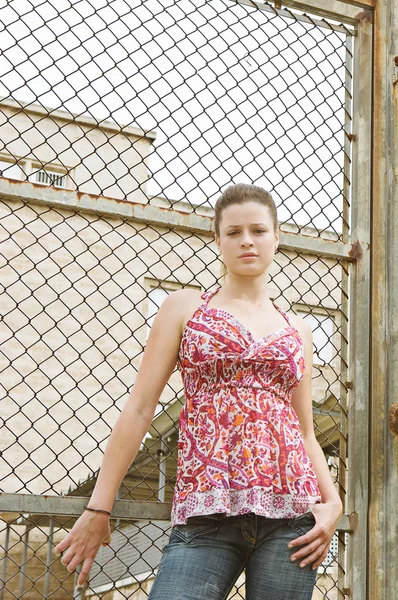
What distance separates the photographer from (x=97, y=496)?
223cm

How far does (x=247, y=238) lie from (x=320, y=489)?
2.48ft

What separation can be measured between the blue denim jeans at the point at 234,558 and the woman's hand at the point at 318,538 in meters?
0.02

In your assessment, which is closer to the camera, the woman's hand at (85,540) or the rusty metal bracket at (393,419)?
the woman's hand at (85,540)

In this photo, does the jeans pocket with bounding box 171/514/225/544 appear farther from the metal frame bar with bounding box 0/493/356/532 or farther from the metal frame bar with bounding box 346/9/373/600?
the metal frame bar with bounding box 346/9/373/600

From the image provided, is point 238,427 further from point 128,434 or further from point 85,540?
point 85,540

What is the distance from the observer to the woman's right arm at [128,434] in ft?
7.20

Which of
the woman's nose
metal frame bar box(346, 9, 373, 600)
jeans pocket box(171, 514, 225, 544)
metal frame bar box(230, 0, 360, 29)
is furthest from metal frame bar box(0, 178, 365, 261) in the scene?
jeans pocket box(171, 514, 225, 544)

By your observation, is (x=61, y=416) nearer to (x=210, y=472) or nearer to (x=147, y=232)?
(x=147, y=232)

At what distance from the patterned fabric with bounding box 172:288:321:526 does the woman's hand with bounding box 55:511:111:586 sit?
202mm

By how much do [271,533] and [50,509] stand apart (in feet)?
2.26

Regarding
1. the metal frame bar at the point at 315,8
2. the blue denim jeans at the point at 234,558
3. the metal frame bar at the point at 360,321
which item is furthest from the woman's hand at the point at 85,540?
the metal frame bar at the point at 315,8

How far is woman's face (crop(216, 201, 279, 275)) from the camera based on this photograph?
2398 mm

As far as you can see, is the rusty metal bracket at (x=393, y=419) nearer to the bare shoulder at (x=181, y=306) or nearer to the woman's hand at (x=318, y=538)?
the woman's hand at (x=318, y=538)

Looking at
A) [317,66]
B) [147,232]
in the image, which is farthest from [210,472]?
[147,232]
